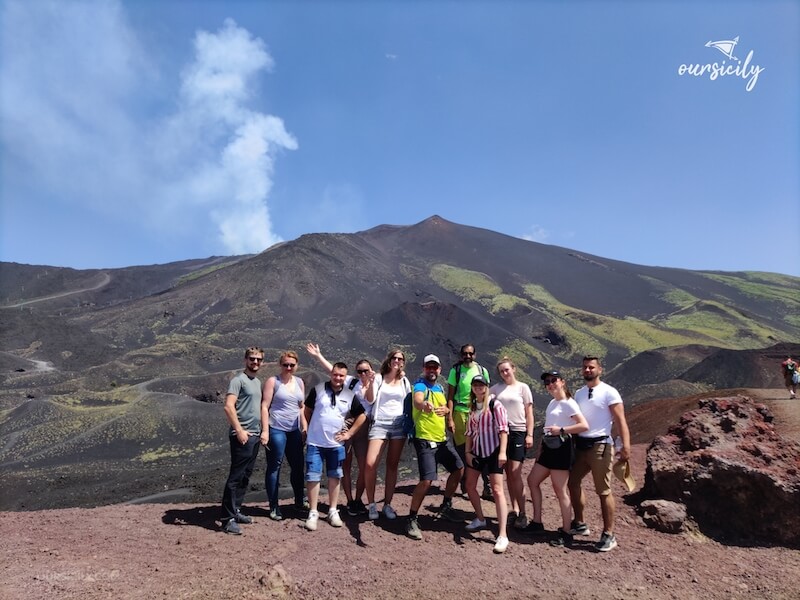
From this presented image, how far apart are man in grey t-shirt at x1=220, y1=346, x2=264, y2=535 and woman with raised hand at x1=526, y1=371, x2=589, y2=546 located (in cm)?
263

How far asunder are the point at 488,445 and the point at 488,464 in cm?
18

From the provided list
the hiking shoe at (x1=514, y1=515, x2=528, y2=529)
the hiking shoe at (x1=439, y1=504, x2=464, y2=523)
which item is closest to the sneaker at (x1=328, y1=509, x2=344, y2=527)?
the hiking shoe at (x1=439, y1=504, x2=464, y2=523)

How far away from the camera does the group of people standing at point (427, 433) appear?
4.43 m

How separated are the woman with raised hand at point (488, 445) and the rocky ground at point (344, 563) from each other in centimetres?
32

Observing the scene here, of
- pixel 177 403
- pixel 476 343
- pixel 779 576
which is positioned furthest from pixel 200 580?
pixel 476 343

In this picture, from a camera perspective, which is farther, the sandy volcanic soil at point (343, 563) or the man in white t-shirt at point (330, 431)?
the man in white t-shirt at point (330, 431)

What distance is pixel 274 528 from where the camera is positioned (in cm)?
455

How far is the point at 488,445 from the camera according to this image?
4.52 metres

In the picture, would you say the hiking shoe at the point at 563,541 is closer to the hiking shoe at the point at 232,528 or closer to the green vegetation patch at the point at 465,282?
the hiking shoe at the point at 232,528

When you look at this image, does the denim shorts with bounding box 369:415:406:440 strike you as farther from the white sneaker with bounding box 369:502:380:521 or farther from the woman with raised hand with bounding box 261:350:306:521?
the white sneaker with bounding box 369:502:380:521

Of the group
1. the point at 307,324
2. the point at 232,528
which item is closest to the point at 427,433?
the point at 232,528

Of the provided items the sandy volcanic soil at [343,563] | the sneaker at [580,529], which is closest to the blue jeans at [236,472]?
the sandy volcanic soil at [343,563]

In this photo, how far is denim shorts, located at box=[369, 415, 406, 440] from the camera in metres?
4.65

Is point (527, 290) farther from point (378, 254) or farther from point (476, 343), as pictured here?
point (476, 343)
